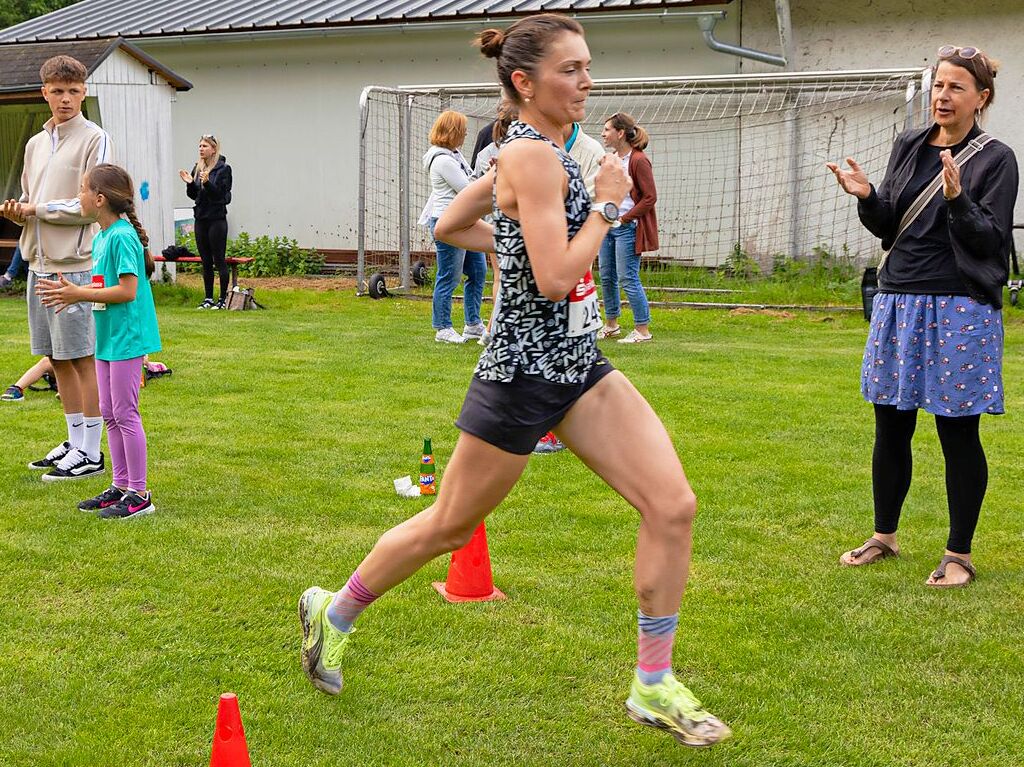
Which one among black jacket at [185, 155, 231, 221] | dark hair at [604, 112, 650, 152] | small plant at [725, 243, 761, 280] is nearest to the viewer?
dark hair at [604, 112, 650, 152]

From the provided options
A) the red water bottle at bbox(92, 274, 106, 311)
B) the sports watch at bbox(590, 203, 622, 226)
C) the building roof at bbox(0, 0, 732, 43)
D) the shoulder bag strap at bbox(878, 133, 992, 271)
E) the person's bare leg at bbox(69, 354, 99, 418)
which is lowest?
the person's bare leg at bbox(69, 354, 99, 418)

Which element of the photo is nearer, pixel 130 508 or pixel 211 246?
pixel 130 508

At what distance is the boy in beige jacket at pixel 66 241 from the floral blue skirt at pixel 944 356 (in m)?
4.11

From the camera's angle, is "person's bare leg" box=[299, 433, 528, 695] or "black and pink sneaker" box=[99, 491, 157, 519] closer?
"person's bare leg" box=[299, 433, 528, 695]

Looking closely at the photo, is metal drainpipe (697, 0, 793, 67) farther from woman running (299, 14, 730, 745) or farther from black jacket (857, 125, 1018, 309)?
woman running (299, 14, 730, 745)

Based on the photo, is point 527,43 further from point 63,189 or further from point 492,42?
point 63,189

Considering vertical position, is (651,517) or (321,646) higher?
(651,517)

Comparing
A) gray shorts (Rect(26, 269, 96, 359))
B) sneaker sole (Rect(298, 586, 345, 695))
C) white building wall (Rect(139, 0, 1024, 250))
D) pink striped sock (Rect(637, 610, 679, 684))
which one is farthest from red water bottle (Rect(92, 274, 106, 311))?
white building wall (Rect(139, 0, 1024, 250))

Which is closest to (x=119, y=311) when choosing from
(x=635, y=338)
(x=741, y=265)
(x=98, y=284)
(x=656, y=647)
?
(x=98, y=284)

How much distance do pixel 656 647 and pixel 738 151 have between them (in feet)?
44.9

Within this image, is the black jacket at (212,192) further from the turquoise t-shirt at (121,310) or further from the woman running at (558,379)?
the woman running at (558,379)

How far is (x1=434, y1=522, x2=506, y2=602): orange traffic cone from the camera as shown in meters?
4.42

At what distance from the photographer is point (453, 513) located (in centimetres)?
335

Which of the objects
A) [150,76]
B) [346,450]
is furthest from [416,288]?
[346,450]
